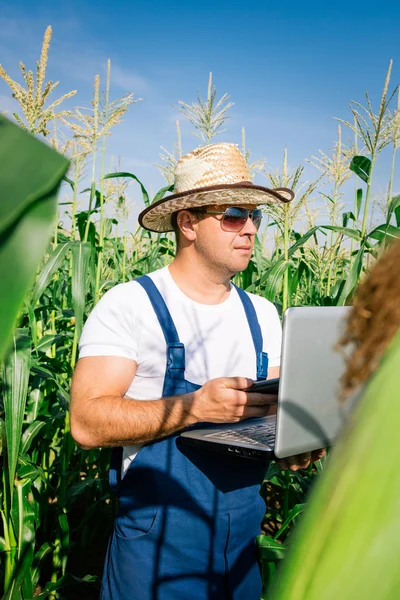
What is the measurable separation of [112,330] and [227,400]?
17.2 inches

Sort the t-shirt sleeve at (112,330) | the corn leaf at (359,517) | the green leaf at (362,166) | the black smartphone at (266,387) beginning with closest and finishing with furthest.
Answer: the corn leaf at (359,517)
the black smartphone at (266,387)
the t-shirt sleeve at (112,330)
the green leaf at (362,166)

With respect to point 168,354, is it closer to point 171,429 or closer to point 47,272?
point 171,429

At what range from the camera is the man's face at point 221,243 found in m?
1.98

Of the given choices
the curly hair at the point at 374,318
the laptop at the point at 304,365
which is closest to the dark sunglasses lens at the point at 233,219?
the laptop at the point at 304,365

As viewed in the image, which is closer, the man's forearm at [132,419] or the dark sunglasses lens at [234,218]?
the man's forearm at [132,419]

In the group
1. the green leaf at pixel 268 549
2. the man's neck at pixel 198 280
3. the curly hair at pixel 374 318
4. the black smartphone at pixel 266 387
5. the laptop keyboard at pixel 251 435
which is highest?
the man's neck at pixel 198 280

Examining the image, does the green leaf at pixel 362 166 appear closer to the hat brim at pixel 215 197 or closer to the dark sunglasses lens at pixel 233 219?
the hat brim at pixel 215 197

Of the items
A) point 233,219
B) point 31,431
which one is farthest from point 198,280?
point 31,431

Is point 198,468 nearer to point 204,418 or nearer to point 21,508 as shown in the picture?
point 204,418

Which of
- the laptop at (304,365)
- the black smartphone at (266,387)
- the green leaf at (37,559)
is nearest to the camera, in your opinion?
the laptop at (304,365)

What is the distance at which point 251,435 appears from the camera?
168 cm

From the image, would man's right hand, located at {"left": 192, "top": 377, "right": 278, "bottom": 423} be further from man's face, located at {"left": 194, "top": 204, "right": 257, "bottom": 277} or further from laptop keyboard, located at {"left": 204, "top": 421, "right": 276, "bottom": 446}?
man's face, located at {"left": 194, "top": 204, "right": 257, "bottom": 277}

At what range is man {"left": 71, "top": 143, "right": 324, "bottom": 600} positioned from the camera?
1.59 meters

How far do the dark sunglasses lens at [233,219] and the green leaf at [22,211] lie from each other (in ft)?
6.21
